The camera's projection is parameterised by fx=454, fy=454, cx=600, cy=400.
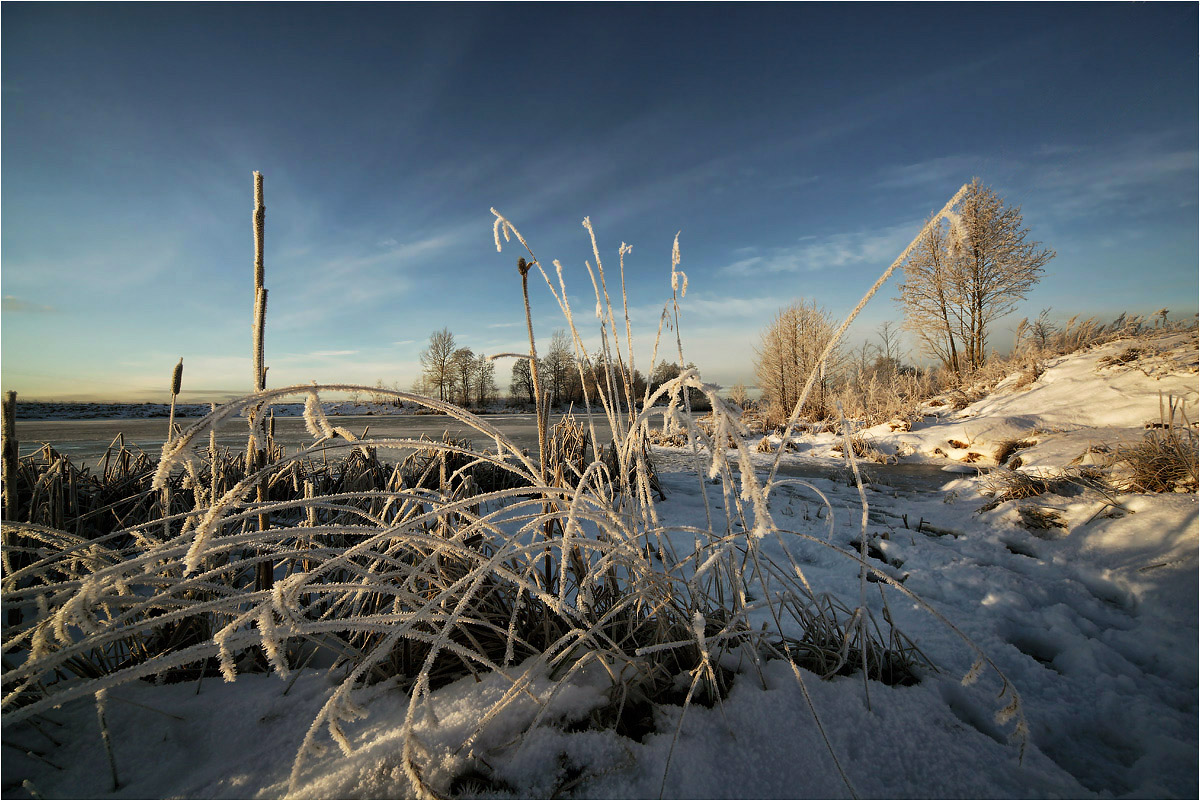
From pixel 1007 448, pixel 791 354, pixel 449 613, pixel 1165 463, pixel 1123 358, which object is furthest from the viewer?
pixel 791 354

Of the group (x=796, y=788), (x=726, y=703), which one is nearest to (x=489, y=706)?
(x=726, y=703)

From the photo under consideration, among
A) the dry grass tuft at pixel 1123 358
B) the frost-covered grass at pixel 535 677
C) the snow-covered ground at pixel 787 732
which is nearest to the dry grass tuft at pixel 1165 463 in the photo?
the snow-covered ground at pixel 787 732

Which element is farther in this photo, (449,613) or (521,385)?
(521,385)

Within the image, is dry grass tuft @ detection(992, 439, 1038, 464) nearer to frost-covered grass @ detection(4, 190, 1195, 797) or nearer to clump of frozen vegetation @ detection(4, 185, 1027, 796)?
frost-covered grass @ detection(4, 190, 1195, 797)

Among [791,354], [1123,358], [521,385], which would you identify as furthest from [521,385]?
[1123,358]

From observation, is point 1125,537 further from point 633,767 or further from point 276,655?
point 276,655

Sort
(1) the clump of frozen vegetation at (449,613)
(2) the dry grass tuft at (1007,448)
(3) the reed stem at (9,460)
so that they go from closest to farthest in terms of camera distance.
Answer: (1) the clump of frozen vegetation at (449,613)
(3) the reed stem at (9,460)
(2) the dry grass tuft at (1007,448)

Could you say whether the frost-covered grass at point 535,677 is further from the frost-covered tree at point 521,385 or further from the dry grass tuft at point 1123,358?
the frost-covered tree at point 521,385

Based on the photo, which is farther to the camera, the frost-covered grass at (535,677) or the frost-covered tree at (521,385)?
the frost-covered tree at (521,385)

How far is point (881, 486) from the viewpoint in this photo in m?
4.02

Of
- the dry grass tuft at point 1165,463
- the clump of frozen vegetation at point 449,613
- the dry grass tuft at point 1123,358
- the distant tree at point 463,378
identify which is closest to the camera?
the clump of frozen vegetation at point 449,613

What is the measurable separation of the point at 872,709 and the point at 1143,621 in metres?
1.37

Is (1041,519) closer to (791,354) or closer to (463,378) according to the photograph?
(791,354)

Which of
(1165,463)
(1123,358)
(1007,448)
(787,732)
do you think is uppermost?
(1123,358)
